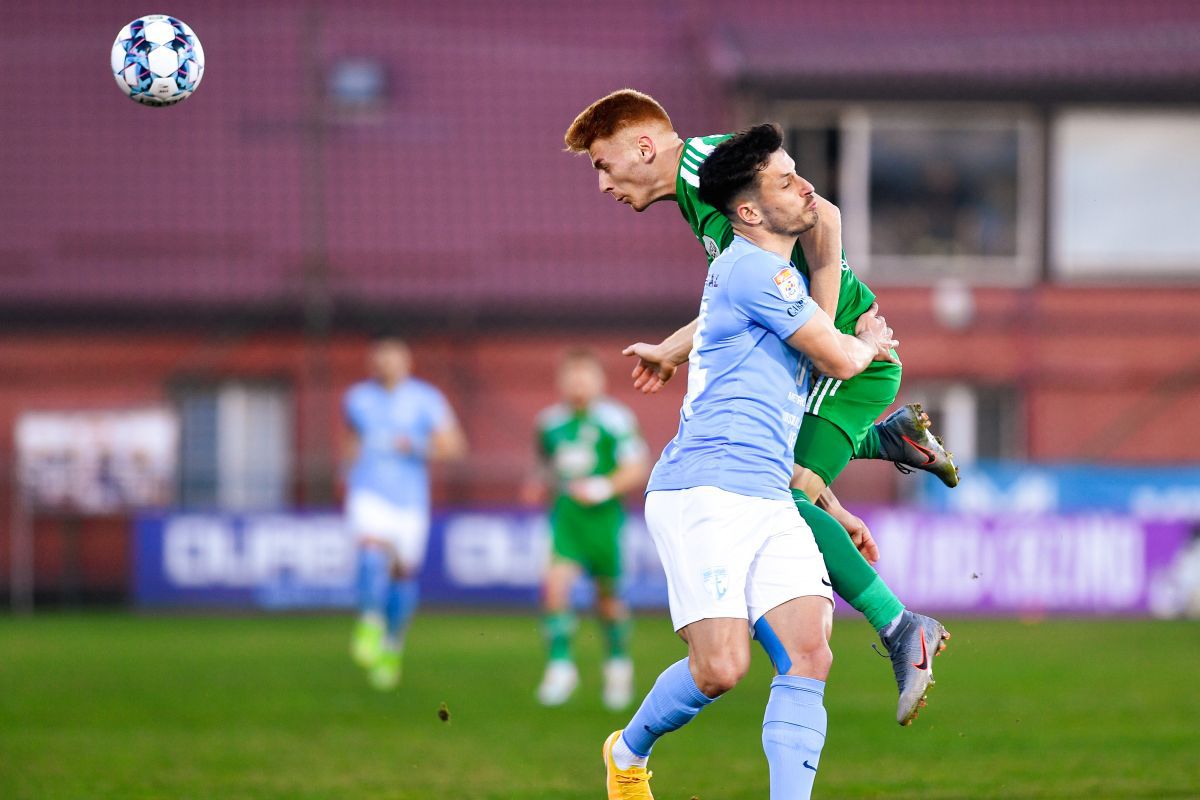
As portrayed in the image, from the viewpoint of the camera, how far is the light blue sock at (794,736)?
5.45m

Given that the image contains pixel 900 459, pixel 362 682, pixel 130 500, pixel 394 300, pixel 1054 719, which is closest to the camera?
pixel 900 459

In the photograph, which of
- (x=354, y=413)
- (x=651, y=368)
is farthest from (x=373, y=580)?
(x=651, y=368)

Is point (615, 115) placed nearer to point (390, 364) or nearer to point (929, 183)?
point (390, 364)

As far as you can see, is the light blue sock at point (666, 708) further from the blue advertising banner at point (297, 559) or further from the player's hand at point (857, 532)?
the blue advertising banner at point (297, 559)

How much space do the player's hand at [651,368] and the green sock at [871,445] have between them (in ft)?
2.56

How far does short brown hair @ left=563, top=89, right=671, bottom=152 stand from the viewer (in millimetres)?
5898

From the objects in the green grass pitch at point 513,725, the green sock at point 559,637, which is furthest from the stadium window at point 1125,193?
the green sock at point 559,637

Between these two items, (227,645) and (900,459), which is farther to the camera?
(227,645)

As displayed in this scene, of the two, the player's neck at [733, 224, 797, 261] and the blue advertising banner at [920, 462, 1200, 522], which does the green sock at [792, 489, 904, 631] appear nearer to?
the player's neck at [733, 224, 797, 261]

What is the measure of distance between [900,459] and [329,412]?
1685 cm

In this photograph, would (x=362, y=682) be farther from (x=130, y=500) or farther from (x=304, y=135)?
(x=304, y=135)

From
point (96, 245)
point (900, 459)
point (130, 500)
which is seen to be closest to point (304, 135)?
point (96, 245)

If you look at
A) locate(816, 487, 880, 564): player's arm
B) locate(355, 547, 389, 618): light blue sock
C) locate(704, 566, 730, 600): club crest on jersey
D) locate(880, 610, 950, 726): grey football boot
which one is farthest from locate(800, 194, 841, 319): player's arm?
locate(355, 547, 389, 618): light blue sock

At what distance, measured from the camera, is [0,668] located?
1352cm
